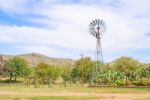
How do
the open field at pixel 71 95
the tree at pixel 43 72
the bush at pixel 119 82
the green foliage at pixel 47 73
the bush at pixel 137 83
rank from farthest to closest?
1. the green foliage at pixel 47 73
2. the tree at pixel 43 72
3. the bush at pixel 119 82
4. the bush at pixel 137 83
5. the open field at pixel 71 95

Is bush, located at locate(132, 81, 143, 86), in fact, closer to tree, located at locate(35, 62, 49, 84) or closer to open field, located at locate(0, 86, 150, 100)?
open field, located at locate(0, 86, 150, 100)

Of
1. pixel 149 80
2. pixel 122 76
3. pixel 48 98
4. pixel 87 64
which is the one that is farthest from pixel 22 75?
pixel 48 98

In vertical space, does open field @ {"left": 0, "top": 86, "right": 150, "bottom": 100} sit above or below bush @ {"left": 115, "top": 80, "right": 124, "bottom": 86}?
below

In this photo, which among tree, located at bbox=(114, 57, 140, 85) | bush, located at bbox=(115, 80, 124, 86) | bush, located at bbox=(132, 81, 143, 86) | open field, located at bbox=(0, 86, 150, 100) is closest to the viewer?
open field, located at bbox=(0, 86, 150, 100)

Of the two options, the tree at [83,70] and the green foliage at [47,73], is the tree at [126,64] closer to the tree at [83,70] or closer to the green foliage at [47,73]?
the tree at [83,70]

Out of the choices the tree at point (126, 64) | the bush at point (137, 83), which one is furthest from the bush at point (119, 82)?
the tree at point (126, 64)

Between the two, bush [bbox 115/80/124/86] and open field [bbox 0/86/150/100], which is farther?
bush [bbox 115/80/124/86]

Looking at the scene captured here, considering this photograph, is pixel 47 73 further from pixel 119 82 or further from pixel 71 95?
pixel 71 95

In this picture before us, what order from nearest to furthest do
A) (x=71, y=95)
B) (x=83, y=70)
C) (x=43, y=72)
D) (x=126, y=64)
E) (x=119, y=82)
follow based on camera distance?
(x=71, y=95)
(x=119, y=82)
(x=83, y=70)
(x=43, y=72)
(x=126, y=64)

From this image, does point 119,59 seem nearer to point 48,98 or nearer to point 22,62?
point 22,62

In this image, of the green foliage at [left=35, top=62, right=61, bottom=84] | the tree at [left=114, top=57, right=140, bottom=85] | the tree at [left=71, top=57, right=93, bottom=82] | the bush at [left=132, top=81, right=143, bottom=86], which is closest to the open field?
the bush at [left=132, top=81, right=143, bottom=86]

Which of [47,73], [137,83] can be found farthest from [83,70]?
[137,83]

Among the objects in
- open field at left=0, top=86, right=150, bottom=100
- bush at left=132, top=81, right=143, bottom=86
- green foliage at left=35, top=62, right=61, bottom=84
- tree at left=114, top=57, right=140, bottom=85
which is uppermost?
tree at left=114, top=57, right=140, bottom=85

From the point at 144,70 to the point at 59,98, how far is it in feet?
146
